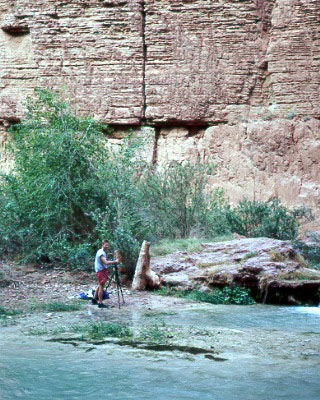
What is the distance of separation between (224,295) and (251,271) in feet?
2.10

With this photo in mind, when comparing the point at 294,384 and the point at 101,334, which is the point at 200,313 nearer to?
the point at 101,334

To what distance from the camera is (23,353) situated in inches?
252

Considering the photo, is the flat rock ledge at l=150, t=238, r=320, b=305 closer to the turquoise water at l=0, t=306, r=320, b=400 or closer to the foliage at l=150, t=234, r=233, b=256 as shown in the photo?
the foliage at l=150, t=234, r=233, b=256

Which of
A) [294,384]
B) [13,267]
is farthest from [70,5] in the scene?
[294,384]

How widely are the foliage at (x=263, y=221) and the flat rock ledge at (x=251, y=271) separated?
3.83 meters

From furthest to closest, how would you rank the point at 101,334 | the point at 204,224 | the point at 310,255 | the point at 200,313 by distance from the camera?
the point at 204,224
the point at 310,255
the point at 200,313
the point at 101,334

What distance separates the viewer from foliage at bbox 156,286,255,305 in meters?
10.3

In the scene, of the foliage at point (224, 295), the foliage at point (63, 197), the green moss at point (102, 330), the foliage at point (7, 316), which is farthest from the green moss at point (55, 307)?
the foliage at point (63, 197)

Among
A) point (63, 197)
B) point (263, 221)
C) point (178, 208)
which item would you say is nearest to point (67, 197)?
point (63, 197)

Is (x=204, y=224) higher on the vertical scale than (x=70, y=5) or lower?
lower

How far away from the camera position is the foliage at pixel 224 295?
10.3 metres

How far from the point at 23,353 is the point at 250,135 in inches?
586

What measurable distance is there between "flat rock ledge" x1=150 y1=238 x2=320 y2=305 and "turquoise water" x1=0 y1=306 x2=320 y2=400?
4.15 m

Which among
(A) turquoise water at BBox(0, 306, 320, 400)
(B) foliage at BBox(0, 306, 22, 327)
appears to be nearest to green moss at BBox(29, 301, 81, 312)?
(B) foliage at BBox(0, 306, 22, 327)
